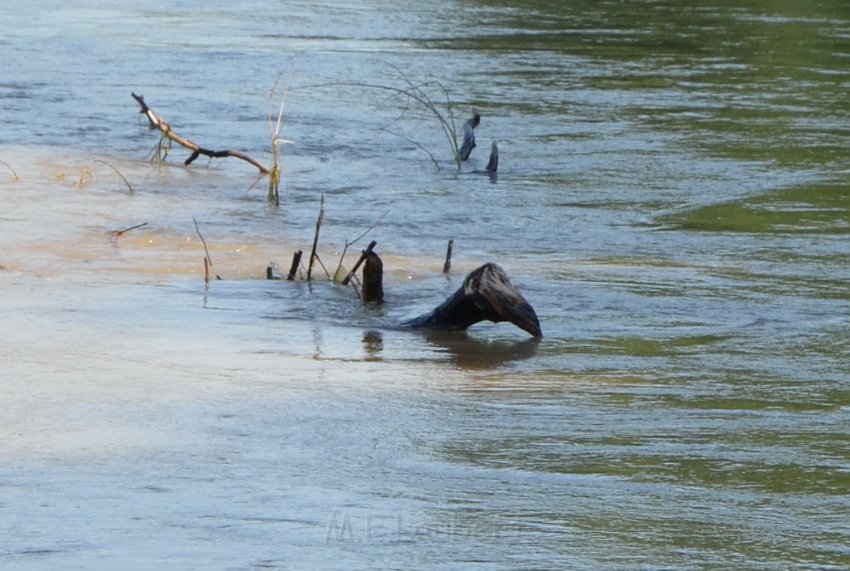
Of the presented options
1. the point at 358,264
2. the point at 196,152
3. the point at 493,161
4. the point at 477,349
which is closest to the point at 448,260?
the point at 358,264

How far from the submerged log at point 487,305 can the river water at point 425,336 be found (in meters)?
0.08

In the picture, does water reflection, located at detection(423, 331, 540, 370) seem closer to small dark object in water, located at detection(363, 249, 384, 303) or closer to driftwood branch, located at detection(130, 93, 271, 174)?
small dark object in water, located at detection(363, 249, 384, 303)

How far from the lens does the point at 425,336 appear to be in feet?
23.9

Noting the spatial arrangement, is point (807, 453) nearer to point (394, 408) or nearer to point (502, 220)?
point (394, 408)

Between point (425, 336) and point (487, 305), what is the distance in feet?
1.04

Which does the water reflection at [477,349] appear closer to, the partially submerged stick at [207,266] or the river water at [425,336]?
the river water at [425,336]

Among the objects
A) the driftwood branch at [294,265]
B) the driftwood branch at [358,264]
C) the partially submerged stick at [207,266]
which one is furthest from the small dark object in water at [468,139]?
the driftwood branch at [294,265]

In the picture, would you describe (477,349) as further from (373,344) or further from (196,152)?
(196,152)

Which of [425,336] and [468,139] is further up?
[468,139]

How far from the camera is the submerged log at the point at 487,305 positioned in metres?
7.14

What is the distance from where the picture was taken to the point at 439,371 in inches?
260

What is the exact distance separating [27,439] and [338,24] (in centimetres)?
1688

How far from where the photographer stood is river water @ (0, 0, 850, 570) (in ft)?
15.5

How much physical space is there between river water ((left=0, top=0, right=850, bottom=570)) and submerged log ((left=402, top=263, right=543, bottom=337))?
8cm
